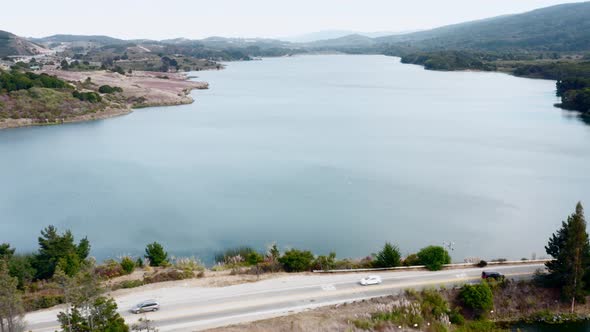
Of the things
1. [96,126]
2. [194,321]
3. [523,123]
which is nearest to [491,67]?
[523,123]

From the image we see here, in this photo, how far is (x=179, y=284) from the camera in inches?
618

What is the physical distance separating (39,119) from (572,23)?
189 metres

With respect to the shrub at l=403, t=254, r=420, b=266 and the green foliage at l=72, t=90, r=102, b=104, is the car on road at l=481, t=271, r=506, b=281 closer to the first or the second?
the shrub at l=403, t=254, r=420, b=266

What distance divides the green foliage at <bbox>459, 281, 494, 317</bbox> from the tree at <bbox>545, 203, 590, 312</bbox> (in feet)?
7.92

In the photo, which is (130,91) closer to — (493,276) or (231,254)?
(231,254)

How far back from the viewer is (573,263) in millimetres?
14586

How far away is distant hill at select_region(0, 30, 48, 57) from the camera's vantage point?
367ft

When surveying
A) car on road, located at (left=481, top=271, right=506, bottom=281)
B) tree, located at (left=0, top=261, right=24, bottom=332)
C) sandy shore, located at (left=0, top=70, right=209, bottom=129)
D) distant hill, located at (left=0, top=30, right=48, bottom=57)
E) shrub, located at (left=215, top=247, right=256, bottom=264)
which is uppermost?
distant hill, located at (left=0, top=30, right=48, bottom=57)

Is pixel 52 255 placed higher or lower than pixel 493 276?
higher

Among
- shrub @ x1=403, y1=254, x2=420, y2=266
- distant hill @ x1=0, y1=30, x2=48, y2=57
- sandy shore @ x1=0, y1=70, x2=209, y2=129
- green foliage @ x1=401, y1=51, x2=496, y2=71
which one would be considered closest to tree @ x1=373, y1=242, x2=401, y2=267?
shrub @ x1=403, y1=254, x2=420, y2=266

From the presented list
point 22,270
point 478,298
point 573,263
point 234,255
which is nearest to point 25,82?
point 22,270

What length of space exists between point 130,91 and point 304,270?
53.4m

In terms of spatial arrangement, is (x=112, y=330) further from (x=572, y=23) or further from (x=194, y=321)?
(x=572, y=23)

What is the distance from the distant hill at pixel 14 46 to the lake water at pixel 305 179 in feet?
260
